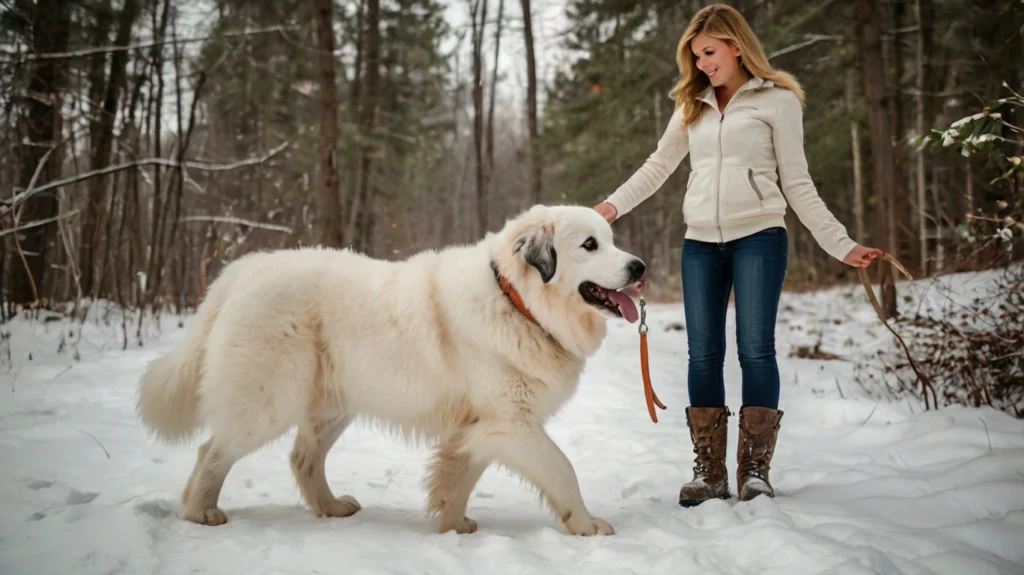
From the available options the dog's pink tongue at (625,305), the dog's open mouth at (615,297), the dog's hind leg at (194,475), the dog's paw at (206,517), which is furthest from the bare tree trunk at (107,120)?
the dog's pink tongue at (625,305)

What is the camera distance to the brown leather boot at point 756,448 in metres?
3.02

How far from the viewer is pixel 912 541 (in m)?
2.32

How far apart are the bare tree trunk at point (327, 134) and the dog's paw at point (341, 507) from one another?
5393mm

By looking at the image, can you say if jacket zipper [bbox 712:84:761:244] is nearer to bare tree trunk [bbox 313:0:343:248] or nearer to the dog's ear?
the dog's ear

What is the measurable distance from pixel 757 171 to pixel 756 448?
139 centimetres

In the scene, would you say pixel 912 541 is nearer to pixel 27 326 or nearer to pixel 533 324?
pixel 533 324

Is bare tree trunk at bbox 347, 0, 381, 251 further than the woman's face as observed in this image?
Yes

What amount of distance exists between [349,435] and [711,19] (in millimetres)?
3739

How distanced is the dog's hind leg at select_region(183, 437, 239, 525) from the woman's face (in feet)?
9.95

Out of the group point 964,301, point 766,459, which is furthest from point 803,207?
point 964,301

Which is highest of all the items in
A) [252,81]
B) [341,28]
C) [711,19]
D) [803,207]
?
[341,28]

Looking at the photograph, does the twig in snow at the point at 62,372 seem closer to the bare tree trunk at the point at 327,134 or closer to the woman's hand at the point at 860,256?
the bare tree trunk at the point at 327,134

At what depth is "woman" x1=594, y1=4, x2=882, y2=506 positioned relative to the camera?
2.97 m

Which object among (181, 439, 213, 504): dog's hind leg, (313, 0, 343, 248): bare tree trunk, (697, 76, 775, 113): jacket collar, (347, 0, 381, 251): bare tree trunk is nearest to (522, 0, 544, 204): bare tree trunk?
(347, 0, 381, 251): bare tree trunk
